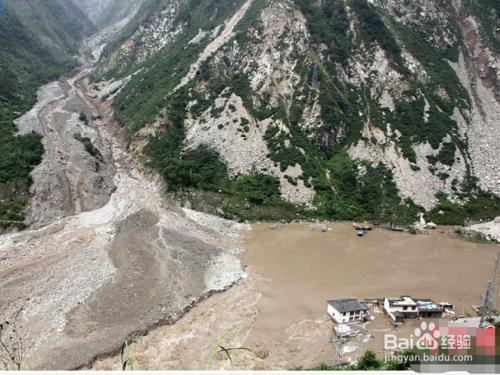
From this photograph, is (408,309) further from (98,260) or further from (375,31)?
(375,31)

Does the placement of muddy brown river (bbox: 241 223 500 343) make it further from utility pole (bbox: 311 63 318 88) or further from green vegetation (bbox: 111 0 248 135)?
green vegetation (bbox: 111 0 248 135)

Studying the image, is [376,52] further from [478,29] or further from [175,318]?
[175,318]

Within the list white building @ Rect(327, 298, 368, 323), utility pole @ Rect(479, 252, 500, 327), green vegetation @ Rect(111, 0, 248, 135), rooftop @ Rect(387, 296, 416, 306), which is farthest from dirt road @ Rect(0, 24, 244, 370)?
utility pole @ Rect(479, 252, 500, 327)

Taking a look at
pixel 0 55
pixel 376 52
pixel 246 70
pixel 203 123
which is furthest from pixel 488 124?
pixel 0 55

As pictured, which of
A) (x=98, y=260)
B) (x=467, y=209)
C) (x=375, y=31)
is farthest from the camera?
(x=375, y=31)

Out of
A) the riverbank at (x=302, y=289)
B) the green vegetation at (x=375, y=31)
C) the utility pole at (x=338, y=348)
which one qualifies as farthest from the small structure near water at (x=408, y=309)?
the green vegetation at (x=375, y=31)

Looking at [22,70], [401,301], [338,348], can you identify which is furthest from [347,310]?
[22,70]

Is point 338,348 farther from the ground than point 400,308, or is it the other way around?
point 400,308
